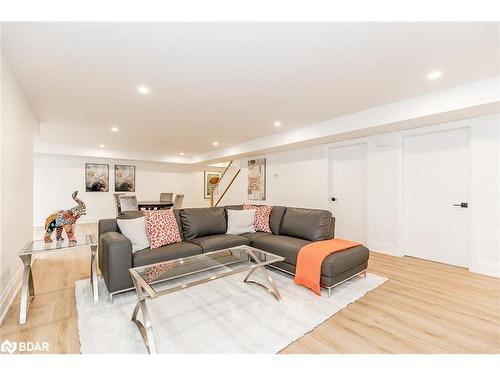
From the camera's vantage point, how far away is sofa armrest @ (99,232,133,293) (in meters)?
2.27

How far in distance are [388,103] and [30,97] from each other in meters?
5.00

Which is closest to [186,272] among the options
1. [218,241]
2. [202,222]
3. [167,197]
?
Result: [218,241]

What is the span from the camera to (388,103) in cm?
332

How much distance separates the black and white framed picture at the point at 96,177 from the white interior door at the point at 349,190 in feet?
23.3

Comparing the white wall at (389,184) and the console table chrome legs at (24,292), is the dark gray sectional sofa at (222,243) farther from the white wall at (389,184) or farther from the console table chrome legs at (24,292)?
the white wall at (389,184)

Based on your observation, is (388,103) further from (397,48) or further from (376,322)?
(376,322)

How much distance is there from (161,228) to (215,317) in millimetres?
1399

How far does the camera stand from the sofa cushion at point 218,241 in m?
2.95

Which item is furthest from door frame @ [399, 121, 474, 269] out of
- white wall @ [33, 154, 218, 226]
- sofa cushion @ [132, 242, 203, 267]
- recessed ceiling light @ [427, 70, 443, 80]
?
white wall @ [33, 154, 218, 226]

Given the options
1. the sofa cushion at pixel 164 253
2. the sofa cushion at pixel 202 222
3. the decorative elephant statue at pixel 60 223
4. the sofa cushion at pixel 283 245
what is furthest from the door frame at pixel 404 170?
the decorative elephant statue at pixel 60 223

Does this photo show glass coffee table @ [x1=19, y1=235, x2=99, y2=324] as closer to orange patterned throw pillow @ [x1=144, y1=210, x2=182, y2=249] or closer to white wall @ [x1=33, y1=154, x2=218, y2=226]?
orange patterned throw pillow @ [x1=144, y1=210, x2=182, y2=249]

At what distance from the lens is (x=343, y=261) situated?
99.0 inches

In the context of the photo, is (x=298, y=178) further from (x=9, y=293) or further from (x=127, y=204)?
(x=9, y=293)

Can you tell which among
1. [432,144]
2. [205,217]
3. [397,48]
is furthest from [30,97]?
[432,144]
